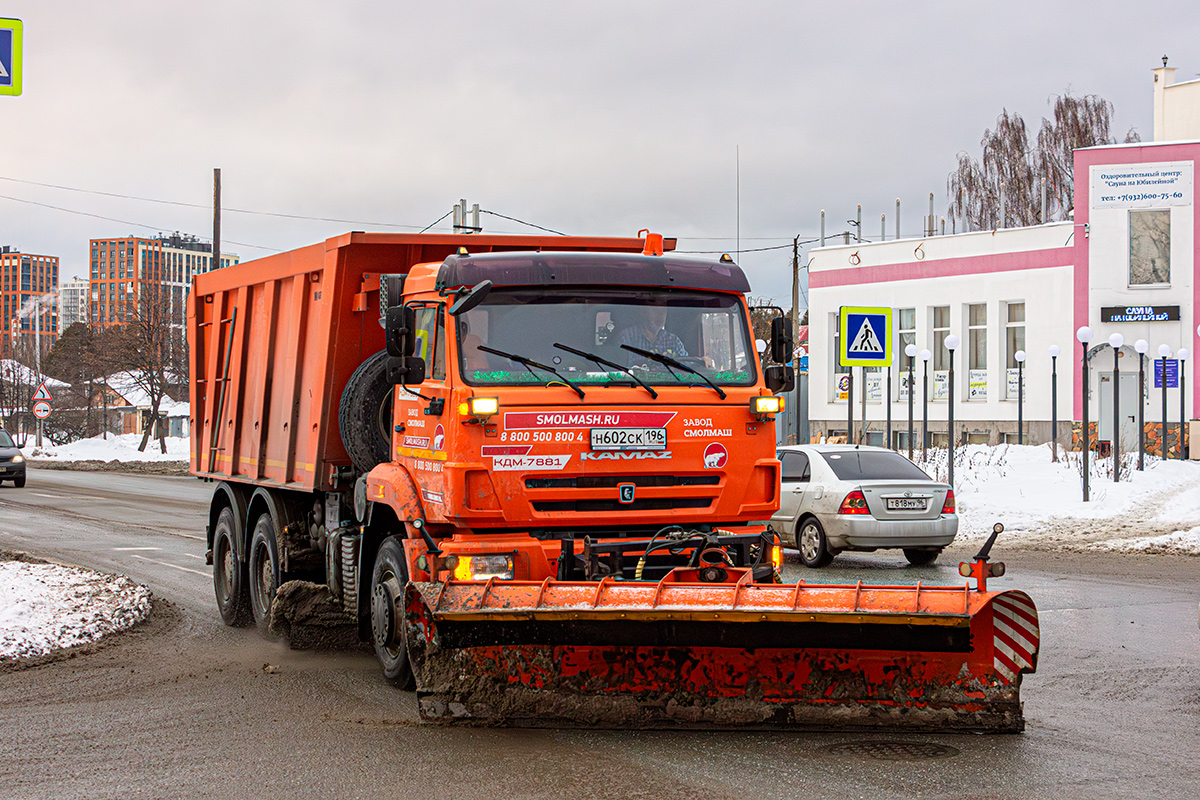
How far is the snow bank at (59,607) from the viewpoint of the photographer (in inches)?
392

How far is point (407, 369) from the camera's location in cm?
791

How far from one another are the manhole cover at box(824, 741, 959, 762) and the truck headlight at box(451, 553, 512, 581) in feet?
6.85

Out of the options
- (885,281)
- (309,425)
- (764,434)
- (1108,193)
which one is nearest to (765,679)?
(764,434)

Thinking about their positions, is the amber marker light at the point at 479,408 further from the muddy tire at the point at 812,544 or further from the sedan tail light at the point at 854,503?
the muddy tire at the point at 812,544

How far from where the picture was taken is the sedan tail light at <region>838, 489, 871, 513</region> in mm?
14797

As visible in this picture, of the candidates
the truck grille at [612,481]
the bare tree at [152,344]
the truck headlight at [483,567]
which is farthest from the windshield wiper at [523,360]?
the bare tree at [152,344]

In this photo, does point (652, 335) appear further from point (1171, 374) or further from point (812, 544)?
point (1171, 374)

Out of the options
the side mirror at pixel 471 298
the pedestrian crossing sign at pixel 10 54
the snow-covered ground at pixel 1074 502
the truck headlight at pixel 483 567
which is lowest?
the snow-covered ground at pixel 1074 502

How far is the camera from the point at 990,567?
6520 mm

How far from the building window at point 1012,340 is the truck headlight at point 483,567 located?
34.5 meters

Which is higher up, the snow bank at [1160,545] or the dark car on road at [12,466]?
the dark car on road at [12,466]

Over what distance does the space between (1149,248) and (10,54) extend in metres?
32.4

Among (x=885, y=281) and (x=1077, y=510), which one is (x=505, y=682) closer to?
(x=1077, y=510)

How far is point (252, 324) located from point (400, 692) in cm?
452
